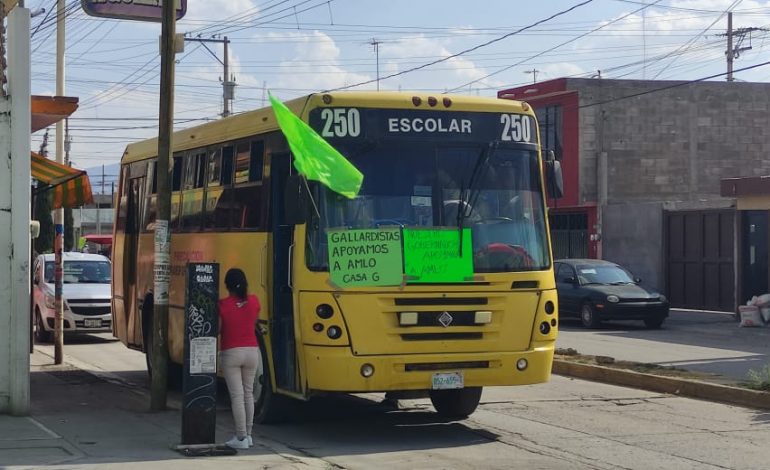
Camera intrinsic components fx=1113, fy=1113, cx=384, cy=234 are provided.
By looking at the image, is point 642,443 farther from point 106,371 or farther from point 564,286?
point 564,286

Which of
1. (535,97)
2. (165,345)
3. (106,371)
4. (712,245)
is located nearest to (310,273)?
(165,345)

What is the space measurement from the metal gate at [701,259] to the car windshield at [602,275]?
4.14m

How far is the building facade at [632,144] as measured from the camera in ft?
125

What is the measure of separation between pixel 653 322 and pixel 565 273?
2.39m

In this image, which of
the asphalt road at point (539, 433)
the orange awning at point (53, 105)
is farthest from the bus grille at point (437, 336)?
the orange awning at point (53, 105)

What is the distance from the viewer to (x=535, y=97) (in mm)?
40219

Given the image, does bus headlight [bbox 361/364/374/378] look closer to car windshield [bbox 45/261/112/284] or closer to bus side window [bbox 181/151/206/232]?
bus side window [bbox 181/151/206/232]

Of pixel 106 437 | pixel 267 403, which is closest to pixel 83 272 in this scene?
pixel 267 403

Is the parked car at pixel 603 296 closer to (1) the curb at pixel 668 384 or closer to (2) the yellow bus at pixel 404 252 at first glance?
(1) the curb at pixel 668 384

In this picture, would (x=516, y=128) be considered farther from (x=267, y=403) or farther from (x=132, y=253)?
(x=132, y=253)

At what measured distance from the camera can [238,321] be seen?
9953mm

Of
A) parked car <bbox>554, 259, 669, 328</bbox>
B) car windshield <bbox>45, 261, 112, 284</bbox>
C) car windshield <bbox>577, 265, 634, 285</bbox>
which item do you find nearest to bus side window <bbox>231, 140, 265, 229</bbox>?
car windshield <bbox>45, 261, 112, 284</bbox>

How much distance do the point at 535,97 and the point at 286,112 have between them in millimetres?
30949

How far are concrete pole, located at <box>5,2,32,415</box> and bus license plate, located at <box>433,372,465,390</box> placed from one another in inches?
179
